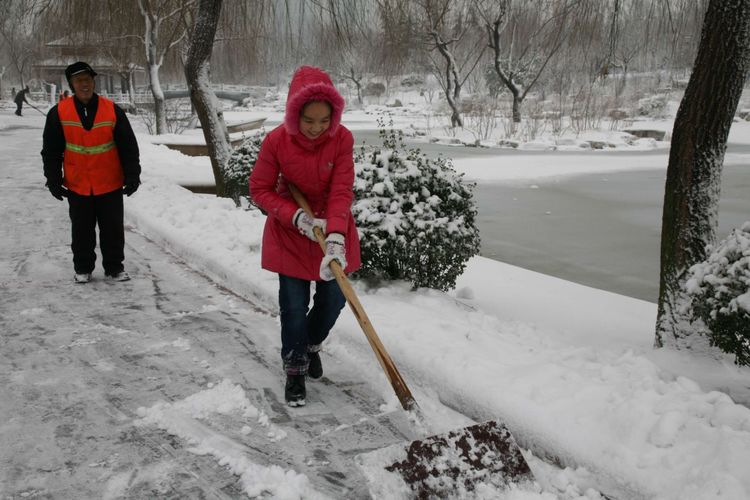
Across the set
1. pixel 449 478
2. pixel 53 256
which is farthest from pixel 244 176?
pixel 449 478

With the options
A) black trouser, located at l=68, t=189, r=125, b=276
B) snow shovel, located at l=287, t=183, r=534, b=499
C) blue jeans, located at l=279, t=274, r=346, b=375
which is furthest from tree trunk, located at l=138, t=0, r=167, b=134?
snow shovel, located at l=287, t=183, r=534, b=499

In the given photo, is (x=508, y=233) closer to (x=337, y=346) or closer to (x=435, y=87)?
(x=337, y=346)

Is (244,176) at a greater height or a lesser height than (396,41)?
lesser

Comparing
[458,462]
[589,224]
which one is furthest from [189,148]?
[458,462]

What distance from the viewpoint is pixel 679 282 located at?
12.2 feet

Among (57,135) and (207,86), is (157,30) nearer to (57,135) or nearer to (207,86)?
(207,86)

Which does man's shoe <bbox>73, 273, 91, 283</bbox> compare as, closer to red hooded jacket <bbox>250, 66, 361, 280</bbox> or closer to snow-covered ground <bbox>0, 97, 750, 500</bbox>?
snow-covered ground <bbox>0, 97, 750, 500</bbox>

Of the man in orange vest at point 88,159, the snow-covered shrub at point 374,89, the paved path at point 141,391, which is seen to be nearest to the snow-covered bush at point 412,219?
the paved path at point 141,391

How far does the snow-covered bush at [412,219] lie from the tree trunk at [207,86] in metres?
4.36

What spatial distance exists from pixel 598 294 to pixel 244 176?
481 centimetres

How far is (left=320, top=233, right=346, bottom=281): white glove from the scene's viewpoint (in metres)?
2.86

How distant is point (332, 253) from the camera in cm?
287

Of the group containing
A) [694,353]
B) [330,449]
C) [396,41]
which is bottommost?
[330,449]

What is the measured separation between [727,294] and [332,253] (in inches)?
78.8
